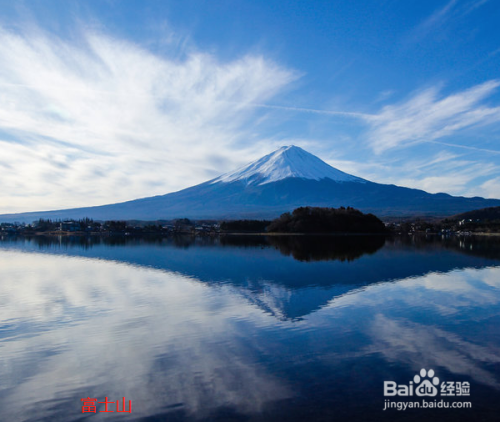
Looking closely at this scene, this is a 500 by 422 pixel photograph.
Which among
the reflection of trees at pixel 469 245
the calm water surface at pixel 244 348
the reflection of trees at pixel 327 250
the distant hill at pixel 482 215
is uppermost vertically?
the distant hill at pixel 482 215

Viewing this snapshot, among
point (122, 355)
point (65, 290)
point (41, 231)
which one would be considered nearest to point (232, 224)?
point (41, 231)

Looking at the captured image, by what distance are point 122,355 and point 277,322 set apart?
3.71m

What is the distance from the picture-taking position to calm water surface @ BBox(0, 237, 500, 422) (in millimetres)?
5250

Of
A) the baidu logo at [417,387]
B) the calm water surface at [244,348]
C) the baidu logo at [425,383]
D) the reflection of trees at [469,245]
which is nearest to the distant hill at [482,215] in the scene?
the reflection of trees at [469,245]

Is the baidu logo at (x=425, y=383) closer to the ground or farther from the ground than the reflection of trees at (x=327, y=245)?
closer to the ground

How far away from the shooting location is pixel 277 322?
940 cm

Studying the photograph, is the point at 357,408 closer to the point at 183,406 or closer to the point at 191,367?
the point at 183,406

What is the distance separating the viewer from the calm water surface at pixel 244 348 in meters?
5.25

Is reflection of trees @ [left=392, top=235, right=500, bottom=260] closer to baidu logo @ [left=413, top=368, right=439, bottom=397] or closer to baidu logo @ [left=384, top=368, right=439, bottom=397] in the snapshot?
baidu logo @ [left=413, top=368, right=439, bottom=397]

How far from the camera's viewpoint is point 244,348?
7.46 meters

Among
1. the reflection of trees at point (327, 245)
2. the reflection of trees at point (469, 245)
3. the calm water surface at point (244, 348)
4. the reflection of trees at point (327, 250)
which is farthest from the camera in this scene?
the reflection of trees at point (469, 245)

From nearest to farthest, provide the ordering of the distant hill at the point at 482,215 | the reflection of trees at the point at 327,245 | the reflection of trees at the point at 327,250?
the reflection of trees at the point at 327,250 < the reflection of trees at the point at 327,245 < the distant hill at the point at 482,215

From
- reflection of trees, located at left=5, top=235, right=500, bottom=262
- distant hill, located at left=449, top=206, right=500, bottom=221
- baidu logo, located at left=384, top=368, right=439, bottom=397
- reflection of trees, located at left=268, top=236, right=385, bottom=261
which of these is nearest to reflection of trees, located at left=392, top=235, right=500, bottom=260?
reflection of trees, located at left=5, top=235, right=500, bottom=262

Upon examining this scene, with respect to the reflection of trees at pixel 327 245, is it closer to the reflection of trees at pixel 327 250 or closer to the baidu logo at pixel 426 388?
the reflection of trees at pixel 327 250
